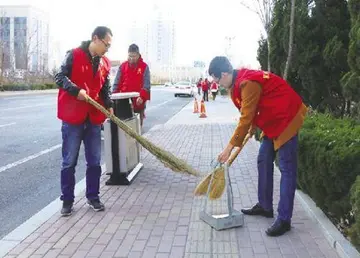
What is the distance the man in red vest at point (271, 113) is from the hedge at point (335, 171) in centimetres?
31

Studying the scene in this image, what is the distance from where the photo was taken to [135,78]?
8.27 meters

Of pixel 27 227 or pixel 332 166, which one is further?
pixel 27 227

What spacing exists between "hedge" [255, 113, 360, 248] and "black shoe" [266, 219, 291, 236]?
484 millimetres

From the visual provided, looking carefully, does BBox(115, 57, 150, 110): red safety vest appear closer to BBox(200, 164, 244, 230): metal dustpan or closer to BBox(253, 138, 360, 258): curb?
BBox(253, 138, 360, 258): curb

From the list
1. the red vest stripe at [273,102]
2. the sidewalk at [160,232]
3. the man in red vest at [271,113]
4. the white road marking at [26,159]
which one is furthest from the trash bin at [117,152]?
the red vest stripe at [273,102]

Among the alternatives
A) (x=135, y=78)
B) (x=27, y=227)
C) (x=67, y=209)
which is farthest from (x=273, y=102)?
(x=135, y=78)

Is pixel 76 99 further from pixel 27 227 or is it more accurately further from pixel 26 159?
pixel 26 159

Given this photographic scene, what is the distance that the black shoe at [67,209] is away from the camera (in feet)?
17.0

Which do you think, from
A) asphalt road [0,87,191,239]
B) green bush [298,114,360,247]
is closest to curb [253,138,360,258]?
green bush [298,114,360,247]

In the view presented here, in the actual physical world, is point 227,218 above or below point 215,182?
below

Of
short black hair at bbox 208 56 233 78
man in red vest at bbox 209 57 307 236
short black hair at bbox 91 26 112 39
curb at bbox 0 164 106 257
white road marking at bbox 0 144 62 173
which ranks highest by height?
short black hair at bbox 91 26 112 39

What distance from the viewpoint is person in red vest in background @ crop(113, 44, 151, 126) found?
809 cm

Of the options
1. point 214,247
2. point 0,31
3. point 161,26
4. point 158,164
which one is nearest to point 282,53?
point 158,164

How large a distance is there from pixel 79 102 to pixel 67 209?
3.83 feet
